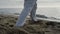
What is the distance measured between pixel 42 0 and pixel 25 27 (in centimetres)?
206

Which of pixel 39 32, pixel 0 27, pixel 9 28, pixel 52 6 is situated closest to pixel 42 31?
pixel 39 32

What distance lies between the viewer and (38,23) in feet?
6.35

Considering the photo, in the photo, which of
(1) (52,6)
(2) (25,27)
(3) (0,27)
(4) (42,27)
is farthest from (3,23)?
(1) (52,6)

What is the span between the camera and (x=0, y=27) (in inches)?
69.9

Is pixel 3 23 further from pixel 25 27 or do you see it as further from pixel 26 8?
pixel 26 8

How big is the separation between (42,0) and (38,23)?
186 cm

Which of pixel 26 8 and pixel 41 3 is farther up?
pixel 26 8

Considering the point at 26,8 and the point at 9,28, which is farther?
the point at 9,28

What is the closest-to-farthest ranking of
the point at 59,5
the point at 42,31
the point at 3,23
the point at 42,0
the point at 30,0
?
the point at 30,0 → the point at 42,31 → the point at 3,23 → the point at 59,5 → the point at 42,0

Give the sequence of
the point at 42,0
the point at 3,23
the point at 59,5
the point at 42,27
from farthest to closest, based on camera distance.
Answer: the point at 42,0
the point at 59,5
the point at 3,23
the point at 42,27

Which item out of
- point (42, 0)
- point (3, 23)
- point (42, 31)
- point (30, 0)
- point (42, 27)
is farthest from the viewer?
point (42, 0)

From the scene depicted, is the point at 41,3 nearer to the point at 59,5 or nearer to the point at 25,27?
the point at 59,5

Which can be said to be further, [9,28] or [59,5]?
[59,5]

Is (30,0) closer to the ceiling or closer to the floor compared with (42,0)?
closer to the ceiling
